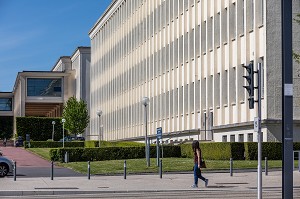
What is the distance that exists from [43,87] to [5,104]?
38157 mm

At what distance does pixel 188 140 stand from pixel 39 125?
185 ft

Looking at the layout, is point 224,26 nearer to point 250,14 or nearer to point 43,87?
point 250,14

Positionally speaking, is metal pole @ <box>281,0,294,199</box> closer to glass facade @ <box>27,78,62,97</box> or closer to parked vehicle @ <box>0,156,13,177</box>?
parked vehicle @ <box>0,156,13,177</box>

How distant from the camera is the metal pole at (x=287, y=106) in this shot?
16281 millimetres

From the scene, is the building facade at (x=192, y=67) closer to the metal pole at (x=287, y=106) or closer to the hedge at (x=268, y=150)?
the hedge at (x=268, y=150)

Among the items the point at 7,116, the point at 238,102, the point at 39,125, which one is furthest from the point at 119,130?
the point at 7,116

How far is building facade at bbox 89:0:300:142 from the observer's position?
44375 millimetres

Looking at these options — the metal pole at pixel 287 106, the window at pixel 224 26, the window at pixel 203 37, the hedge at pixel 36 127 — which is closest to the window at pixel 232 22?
the window at pixel 224 26

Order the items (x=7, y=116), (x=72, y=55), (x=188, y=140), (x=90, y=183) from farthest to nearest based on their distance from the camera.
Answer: (x=7, y=116)
(x=72, y=55)
(x=188, y=140)
(x=90, y=183)

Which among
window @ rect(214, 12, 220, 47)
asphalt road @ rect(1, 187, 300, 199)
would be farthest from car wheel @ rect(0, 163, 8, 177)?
window @ rect(214, 12, 220, 47)

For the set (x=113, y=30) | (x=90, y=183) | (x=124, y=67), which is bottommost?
(x=90, y=183)

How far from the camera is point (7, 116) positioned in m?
171

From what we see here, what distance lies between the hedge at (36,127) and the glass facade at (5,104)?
60975 millimetres

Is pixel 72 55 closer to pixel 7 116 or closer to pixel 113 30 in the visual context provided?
pixel 7 116
